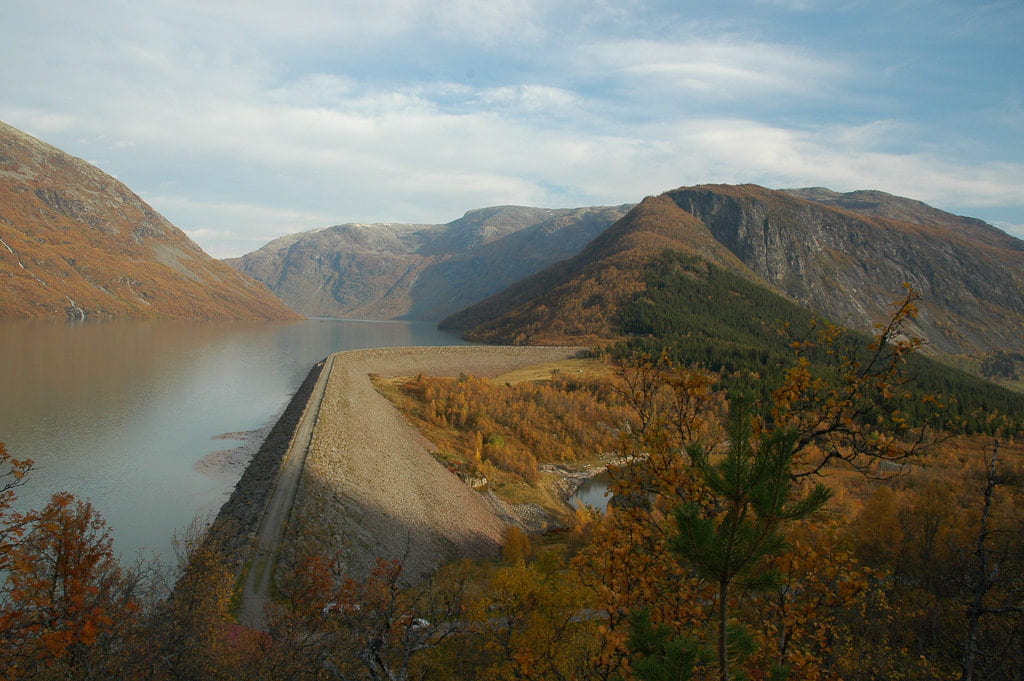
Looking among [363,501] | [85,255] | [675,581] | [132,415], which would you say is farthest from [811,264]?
[85,255]

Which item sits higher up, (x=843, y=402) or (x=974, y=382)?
(x=843, y=402)

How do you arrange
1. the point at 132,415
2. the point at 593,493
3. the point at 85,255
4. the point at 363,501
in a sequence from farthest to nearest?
the point at 85,255
the point at 132,415
the point at 593,493
the point at 363,501

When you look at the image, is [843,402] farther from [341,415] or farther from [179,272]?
[179,272]

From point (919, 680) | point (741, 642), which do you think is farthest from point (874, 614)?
point (741, 642)

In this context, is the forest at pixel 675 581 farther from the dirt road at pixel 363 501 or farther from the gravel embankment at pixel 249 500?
the gravel embankment at pixel 249 500

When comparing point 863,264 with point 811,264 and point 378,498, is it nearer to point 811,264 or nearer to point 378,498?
point 811,264

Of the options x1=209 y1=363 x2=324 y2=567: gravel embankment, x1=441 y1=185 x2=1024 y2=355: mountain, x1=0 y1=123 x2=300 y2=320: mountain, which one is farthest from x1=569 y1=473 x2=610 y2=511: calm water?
x1=0 y1=123 x2=300 y2=320: mountain
